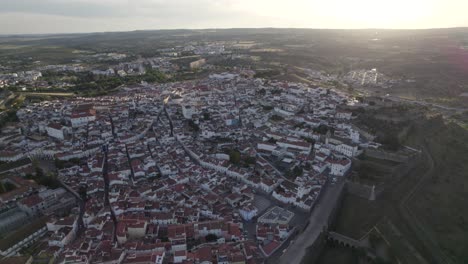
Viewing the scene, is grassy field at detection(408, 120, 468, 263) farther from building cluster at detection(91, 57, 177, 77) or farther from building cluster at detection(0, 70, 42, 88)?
building cluster at detection(0, 70, 42, 88)

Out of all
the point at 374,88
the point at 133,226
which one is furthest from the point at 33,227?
the point at 374,88

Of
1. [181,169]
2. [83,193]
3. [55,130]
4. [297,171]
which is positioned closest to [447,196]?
[297,171]

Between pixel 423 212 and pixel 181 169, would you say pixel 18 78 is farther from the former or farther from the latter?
pixel 423 212

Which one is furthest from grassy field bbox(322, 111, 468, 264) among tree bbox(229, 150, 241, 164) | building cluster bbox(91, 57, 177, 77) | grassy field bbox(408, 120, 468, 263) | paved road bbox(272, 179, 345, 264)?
building cluster bbox(91, 57, 177, 77)

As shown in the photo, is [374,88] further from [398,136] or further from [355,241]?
[355,241]

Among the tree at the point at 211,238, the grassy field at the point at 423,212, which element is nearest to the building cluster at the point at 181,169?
the tree at the point at 211,238

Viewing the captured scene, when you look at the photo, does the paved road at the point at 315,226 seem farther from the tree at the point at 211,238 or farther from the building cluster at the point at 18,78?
the building cluster at the point at 18,78

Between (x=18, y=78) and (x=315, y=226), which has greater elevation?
(x=18, y=78)
